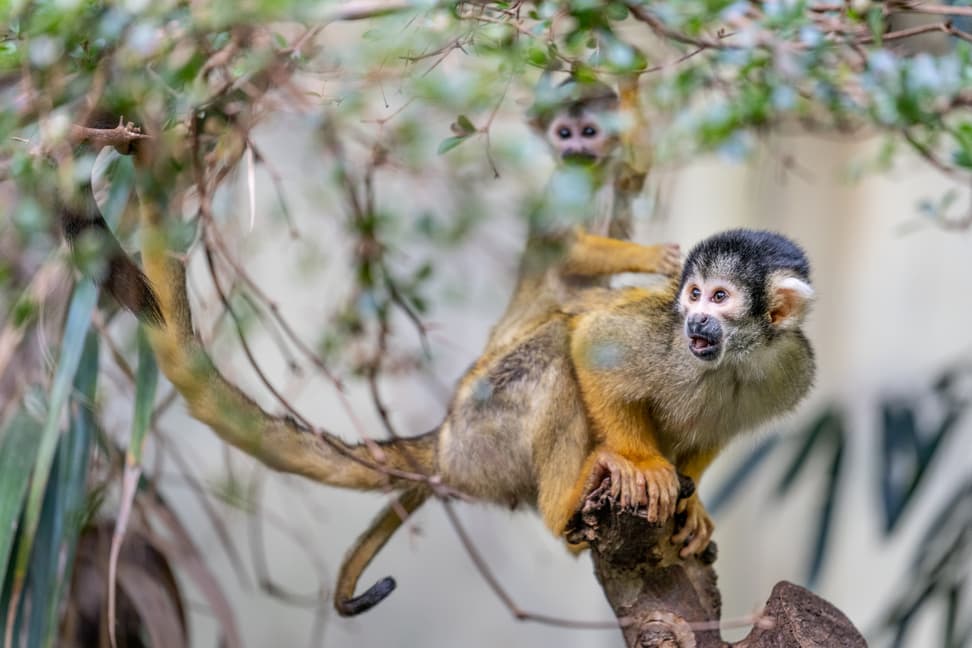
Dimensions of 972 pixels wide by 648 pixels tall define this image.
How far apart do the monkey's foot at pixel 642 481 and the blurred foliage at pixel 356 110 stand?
1.66ft

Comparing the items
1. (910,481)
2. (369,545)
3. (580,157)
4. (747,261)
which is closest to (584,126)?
(580,157)

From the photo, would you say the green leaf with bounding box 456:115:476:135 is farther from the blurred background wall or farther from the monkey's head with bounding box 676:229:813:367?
the blurred background wall

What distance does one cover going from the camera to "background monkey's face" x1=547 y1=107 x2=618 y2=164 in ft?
8.31

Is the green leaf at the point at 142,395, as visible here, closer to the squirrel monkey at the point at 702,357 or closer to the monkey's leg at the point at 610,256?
the squirrel monkey at the point at 702,357

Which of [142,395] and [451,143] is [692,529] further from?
[142,395]

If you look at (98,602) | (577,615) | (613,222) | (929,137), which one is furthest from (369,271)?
(577,615)

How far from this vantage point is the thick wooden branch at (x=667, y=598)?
1.76 m

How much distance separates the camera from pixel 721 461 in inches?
190

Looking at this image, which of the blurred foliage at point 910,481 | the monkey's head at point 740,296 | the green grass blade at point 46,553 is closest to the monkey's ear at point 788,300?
the monkey's head at point 740,296

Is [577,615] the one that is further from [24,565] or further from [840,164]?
[24,565]

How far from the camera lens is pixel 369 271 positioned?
8.23ft

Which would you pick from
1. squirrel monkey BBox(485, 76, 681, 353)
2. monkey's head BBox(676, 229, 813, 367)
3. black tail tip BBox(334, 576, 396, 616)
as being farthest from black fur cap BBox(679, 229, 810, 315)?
black tail tip BBox(334, 576, 396, 616)

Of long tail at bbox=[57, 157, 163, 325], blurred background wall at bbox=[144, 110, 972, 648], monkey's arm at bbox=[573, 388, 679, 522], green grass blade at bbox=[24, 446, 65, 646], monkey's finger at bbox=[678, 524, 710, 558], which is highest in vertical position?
long tail at bbox=[57, 157, 163, 325]

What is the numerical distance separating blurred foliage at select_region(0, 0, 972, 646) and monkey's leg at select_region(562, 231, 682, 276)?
21 centimetres
